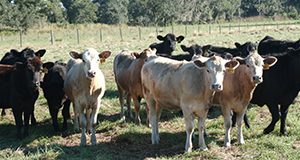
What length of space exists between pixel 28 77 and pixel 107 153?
8.37 ft

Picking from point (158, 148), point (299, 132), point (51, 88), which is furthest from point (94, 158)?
point (299, 132)

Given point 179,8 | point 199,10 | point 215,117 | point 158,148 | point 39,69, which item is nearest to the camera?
point 158,148

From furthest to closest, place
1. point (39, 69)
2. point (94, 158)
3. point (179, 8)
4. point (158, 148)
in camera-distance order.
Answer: point (179, 8)
point (39, 69)
point (158, 148)
point (94, 158)

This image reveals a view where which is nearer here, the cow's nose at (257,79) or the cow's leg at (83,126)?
the cow's nose at (257,79)

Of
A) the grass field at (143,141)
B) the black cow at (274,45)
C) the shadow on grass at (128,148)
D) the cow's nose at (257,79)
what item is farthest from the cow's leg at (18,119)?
the black cow at (274,45)

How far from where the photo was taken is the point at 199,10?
281 ft

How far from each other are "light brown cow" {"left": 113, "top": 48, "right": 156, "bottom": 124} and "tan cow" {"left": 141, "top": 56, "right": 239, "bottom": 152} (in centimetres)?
110

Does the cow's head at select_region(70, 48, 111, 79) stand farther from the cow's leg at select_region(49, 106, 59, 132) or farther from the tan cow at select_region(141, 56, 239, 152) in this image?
the cow's leg at select_region(49, 106, 59, 132)

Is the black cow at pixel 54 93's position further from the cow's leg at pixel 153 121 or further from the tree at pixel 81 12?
the tree at pixel 81 12

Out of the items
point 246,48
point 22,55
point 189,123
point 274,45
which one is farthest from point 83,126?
point 274,45

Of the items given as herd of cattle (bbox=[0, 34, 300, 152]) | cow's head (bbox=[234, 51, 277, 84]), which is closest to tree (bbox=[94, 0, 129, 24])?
herd of cattle (bbox=[0, 34, 300, 152])

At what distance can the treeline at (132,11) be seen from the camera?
5675cm

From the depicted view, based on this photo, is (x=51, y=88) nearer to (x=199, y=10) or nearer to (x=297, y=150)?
(x=297, y=150)

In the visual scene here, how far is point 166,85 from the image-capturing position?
820 centimetres
